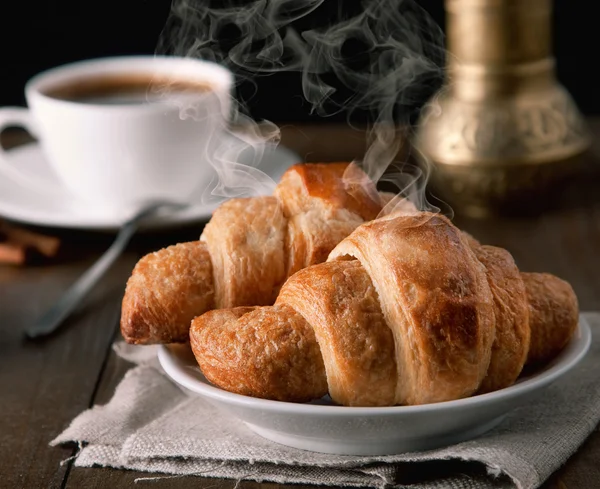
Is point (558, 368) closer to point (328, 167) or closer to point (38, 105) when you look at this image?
point (328, 167)

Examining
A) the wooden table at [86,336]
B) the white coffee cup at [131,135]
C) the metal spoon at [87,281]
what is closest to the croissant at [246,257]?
the wooden table at [86,336]

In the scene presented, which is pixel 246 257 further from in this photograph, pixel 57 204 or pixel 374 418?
pixel 57 204

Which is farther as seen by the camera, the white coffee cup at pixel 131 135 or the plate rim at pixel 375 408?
the white coffee cup at pixel 131 135

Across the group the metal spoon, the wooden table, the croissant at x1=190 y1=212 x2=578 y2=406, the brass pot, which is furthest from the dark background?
the croissant at x1=190 y1=212 x2=578 y2=406

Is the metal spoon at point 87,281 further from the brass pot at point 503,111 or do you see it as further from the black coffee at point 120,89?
the brass pot at point 503,111

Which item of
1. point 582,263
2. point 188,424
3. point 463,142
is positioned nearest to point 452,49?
point 463,142

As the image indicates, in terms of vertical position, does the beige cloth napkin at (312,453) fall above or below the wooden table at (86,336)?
above

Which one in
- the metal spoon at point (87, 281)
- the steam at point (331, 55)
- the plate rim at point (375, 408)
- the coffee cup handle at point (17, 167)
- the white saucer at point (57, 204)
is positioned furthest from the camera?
the coffee cup handle at point (17, 167)


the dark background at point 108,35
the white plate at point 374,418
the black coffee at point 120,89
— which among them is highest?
the white plate at point 374,418

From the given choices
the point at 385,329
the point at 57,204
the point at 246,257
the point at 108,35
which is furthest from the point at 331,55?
the point at 108,35
